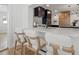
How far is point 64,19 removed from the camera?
130 centimetres

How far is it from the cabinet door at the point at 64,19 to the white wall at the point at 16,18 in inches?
14.7

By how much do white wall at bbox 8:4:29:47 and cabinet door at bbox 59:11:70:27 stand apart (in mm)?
373

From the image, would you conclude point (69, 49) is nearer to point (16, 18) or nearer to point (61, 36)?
point (61, 36)

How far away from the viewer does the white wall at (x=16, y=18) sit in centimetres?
131

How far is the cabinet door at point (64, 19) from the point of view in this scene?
129 cm

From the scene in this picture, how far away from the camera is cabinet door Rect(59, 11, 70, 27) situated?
1.29 metres

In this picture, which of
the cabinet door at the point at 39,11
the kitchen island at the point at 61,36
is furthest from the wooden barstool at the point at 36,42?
the cabinet door at the point at 39,11

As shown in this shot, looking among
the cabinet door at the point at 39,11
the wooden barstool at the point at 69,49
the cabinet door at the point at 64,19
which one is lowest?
the wooden barstool at the point at 69,49

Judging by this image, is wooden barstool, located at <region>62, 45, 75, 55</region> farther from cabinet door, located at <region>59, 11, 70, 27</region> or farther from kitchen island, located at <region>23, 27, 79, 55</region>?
cabinet door, located at <region>59, 11, 70, 27</region>

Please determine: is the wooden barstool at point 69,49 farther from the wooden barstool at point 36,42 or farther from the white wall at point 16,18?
the white wall at point 16,18

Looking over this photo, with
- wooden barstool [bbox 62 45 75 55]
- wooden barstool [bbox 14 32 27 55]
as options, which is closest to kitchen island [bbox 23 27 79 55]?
wooden barstool [bbox 62 45 75 55]

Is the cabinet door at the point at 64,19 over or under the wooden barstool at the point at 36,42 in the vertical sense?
over
